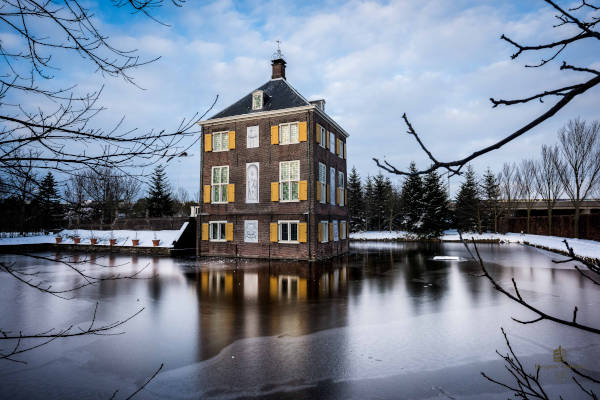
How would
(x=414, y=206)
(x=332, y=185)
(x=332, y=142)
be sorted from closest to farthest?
(x=332, y=185) < (x=332, y=142) < (x=414, y=206)

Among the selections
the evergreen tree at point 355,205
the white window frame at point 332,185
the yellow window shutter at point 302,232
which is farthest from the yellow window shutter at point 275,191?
the evergreen tree at point 355,205

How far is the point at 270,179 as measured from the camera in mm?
22031

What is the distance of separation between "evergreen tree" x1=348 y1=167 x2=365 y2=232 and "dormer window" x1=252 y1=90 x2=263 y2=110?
3215 centimetres

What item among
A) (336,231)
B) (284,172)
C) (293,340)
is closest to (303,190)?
(284,172)

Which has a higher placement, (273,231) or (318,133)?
(318,133)

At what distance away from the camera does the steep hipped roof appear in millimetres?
22278

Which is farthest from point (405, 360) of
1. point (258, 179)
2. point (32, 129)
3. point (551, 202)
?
point (551, 202)

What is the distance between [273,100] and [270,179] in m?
5.63

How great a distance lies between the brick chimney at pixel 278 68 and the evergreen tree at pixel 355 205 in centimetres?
3054

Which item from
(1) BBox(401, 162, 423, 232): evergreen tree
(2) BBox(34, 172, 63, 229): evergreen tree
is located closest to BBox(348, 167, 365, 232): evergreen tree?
(1) BBox(401, 162, 423, 232): evergreen tree

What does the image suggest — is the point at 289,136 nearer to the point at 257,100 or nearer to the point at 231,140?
the point at 257,100

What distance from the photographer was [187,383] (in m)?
4.91

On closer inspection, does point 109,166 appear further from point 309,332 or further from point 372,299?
point 372,299

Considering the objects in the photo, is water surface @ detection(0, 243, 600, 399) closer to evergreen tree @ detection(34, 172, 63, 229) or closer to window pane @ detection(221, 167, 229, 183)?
evergreen tree @ detection(34, 172, 63, 229)
